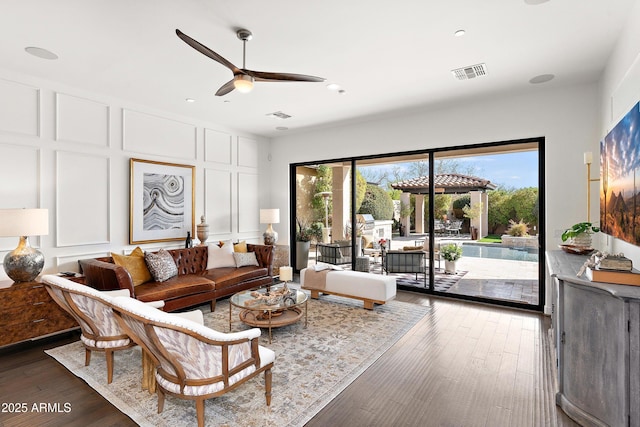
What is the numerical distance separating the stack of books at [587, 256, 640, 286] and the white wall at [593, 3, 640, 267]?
0.36 meters

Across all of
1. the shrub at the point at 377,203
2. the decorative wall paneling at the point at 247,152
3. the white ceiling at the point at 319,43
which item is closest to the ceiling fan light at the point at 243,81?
the white ceiling at the point at 319,43

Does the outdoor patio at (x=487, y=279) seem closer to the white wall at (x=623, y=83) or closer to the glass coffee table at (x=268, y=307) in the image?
the white wall at (x=623, y=83)

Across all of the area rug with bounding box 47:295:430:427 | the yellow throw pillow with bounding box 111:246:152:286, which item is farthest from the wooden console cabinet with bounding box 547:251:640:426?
the yellow throw pillow with bounding box 111:246:152:286

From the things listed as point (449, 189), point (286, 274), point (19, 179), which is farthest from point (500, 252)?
point (19, 179)

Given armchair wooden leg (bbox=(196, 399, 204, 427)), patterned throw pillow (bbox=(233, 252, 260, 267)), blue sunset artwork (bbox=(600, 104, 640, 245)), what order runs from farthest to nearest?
patterned throw pillow (bbox=(233, 252, 260, 267)) < blue sunset artwork (bbox=(600, 104, 640, 245)) < armchair wooden leg (bbox=(196, 399, 204, 427))

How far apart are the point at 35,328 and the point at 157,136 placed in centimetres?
319

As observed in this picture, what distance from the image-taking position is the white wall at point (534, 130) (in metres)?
4.37

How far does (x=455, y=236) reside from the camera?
5.59 m

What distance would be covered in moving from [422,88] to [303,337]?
364 cm

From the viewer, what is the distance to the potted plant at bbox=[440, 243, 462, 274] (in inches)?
229

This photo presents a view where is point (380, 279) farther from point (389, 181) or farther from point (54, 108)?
point (54, 108)

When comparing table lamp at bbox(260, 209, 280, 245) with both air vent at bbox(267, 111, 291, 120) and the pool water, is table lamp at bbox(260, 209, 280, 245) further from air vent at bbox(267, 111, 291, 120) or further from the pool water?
the pool water

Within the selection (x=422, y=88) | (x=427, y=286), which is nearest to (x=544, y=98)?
(x=422, y=88)

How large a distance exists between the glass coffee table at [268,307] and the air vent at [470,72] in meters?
3.32
